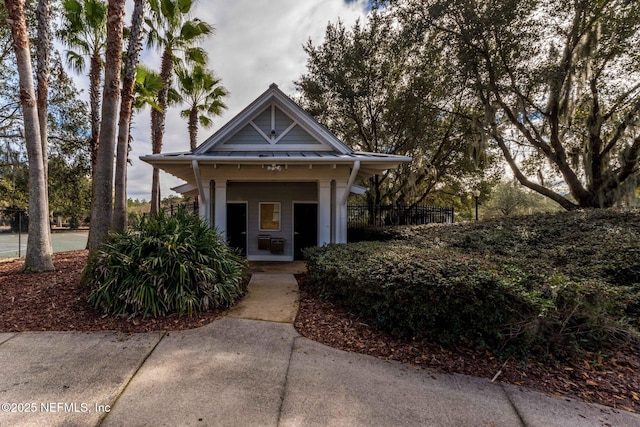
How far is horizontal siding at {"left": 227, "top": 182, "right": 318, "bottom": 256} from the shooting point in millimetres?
9055

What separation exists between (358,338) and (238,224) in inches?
264

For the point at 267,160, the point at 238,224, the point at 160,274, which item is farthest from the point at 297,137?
the point at 160,274

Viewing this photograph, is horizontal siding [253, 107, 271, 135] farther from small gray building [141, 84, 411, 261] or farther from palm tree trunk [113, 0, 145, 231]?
palm tree trunk [113, 0, 145, 231]

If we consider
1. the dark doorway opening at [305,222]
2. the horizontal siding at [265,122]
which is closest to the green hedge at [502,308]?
the dark doorway opening at [305,222]

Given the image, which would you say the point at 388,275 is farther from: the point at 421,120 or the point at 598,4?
the point at 598,4

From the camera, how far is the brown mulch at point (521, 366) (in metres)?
2.50

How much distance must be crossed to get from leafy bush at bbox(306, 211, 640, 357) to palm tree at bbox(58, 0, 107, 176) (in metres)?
11.1

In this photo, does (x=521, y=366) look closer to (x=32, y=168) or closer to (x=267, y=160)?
(x=267, y=160)

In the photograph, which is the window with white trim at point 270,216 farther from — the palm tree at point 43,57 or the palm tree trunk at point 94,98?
the palm tree trunk at point 94,98

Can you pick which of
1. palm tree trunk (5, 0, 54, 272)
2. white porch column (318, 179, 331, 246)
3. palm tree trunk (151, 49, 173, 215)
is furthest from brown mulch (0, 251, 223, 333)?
palm tree trunk (151, 49, 173, 215)

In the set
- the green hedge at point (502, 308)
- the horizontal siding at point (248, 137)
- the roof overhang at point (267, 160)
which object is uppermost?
the horizontal siding at point (248, 137)

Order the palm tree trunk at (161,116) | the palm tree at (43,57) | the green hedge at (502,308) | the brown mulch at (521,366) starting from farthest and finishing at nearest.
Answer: the palm tree trunk at (161,116), the palm tree at (43,57), the green hedge at (502,308), the brown mulch at (521,366)

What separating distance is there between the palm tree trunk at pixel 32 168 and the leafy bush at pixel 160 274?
2250 millimetres

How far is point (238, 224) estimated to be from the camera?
29.9 feet
